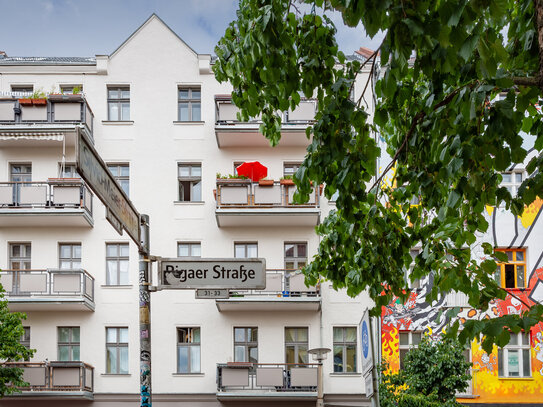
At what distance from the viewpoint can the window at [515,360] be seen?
1024 inches

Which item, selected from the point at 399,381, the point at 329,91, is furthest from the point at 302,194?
the point at 399,381

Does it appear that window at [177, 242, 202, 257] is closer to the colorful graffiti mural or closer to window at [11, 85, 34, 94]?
the colorful graffiti mural

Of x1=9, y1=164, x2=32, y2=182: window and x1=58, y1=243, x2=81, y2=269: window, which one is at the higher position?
x1=9, y1=164, x2=32, y2=182: window

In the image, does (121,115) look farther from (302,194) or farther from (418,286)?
(302,194)

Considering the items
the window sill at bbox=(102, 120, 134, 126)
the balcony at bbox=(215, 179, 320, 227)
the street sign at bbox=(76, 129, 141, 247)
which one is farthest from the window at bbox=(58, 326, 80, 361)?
the street sign at bbox=(76, 129, 141, 247)

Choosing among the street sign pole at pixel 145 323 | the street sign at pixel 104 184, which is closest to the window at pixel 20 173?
the street sign pole at pixel 145 323

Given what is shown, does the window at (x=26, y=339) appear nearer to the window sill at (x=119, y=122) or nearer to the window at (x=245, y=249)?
the window at (x=245, y=249)

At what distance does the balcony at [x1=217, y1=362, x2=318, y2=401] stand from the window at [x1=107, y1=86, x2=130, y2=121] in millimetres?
8918

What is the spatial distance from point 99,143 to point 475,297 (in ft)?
72.1

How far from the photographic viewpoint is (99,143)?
26.8 meters

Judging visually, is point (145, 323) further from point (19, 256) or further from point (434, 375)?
point (19, 256)

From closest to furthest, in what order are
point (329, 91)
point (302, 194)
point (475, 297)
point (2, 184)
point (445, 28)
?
point (445, 28), point (475, 297), point (329, 91), point (302, 194), point (2, 184)

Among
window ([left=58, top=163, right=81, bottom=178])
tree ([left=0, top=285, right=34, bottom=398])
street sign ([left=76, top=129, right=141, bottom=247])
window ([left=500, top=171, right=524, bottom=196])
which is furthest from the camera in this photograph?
window ([left=500, top=171, right=524, bottom=196])

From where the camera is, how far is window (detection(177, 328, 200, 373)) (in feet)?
84.3
